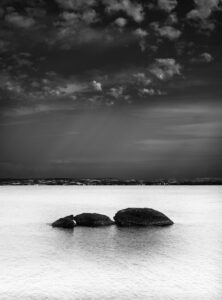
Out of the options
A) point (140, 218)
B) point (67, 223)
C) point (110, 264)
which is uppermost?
point (140, 218)

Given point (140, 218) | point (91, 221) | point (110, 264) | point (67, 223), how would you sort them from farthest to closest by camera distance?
point (91, 221) < point (67, 223) < point (140, 218) < point (110, 264)

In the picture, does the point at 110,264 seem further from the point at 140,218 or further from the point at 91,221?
the point at 91,221

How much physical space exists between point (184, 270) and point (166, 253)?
5.54m

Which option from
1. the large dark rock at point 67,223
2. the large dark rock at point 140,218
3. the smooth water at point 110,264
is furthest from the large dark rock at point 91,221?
the smooth water at point 110,264

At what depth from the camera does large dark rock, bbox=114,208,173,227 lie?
136ft

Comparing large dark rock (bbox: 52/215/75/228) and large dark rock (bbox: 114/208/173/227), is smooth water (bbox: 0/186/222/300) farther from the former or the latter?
large dark rock (bbox: 52/215/75/228)

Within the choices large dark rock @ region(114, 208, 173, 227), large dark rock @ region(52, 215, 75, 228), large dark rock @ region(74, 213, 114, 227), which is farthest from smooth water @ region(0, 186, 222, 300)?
large dark rock @ region(74, 213, 114, 227)

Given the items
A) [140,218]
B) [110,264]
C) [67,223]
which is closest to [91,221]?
[67,223]

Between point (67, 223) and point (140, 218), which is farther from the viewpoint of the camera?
point (67, 223)

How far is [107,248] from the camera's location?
102 feet

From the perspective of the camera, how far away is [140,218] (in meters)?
41.4

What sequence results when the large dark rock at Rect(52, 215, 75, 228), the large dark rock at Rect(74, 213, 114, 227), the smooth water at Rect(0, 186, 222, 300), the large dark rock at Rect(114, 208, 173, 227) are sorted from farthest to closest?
the large dark rock at Rect(74, 213, 114, 227) < the large dark rock at Rect(52, 215, 75, 228) < the large dark rock at Rect(114, 208, 173, 227) < the smooth water at Rect(0, 186, 222, 300)

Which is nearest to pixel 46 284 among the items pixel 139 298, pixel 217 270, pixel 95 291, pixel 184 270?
pixel 95 291

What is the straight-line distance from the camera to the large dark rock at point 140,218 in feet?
136
